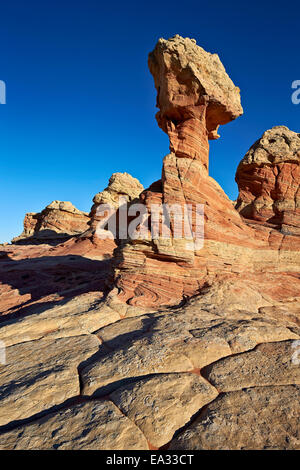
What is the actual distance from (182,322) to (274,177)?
15574 millimetres

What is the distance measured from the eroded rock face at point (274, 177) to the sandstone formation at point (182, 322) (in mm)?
92

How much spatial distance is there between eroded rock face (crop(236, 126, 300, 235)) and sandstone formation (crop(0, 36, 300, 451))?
0.09 m

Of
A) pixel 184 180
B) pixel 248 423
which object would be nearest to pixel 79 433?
pixel 248 423

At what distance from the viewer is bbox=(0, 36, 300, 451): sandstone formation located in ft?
14.4

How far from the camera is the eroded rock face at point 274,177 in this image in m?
18.2

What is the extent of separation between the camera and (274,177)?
19.0 m

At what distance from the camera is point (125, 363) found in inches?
251

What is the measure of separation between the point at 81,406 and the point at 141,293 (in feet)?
26.0

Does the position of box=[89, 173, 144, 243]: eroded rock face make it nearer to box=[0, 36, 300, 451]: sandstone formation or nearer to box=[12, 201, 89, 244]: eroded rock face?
box=[12, 201, 89, 244]: eroded rock face

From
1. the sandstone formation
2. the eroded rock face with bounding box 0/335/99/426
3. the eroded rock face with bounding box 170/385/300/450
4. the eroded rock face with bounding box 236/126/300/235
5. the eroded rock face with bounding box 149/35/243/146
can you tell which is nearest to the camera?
the eroded rock face with bounding box 170/385/300/450

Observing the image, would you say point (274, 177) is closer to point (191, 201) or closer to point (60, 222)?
point (191, 201)

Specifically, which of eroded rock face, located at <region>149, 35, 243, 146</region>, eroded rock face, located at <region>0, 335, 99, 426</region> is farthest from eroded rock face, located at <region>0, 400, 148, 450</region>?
eroded rock face, located at <region>149, 35, 243, 146</region>

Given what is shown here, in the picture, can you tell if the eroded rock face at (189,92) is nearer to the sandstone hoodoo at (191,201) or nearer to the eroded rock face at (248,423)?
the sandstone hoodoo at (191,201)

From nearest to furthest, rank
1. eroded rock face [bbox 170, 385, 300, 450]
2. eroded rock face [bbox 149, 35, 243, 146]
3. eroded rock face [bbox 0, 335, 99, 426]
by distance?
eroded rock face [bbox 170, 385, 300, 450]
eroded rock face [bbox 0, 335, 99, 426]
eroded rock face [bbox 149, 35, 243, 146]
